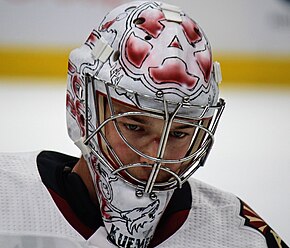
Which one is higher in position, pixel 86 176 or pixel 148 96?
pixel 148 96

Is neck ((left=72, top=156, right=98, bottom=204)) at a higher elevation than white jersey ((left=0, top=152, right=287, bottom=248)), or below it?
higher

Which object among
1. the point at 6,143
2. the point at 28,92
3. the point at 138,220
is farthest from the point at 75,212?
the point at 28,92

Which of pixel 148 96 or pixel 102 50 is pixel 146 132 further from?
pixel 102 50

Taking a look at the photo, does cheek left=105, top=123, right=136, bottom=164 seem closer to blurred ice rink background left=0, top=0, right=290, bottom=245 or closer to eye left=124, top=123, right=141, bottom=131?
eye left=124, top=123, right=141, bottom=131

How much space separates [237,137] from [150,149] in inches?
76.6

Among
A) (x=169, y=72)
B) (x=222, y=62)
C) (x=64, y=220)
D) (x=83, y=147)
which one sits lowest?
(x=222, y=62)

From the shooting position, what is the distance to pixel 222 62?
4.31m

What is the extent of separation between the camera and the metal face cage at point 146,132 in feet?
5.81

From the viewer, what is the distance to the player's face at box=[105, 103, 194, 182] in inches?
70.4

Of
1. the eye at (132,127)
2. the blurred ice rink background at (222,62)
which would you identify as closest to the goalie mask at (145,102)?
the eye at (132,127)

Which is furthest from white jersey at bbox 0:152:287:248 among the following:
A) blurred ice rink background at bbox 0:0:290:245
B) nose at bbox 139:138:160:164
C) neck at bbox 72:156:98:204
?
blurred ice rink background at bbox 0:0:290:245

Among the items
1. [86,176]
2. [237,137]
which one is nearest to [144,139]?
[86,176]

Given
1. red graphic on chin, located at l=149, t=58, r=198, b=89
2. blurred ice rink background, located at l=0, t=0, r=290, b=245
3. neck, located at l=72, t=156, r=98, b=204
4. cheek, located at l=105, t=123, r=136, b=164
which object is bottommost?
blurred ice rink background, located at l=0, t=0, r=290, b=245

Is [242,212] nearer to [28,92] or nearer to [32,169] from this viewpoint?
[32,169]
